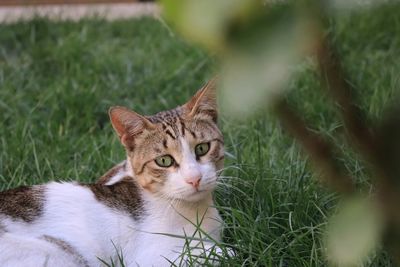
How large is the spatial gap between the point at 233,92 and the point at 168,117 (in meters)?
2.17

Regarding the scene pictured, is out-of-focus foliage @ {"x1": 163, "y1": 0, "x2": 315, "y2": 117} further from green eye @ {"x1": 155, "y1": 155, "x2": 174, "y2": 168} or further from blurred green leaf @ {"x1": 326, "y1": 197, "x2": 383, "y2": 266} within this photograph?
green eye @ {"x1": 155, "y1": 155, "x2": 174, "y2": 168}

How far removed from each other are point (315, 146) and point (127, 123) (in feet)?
6.88

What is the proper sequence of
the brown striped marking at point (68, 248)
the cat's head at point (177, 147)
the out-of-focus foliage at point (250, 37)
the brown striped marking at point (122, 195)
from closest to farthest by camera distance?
1. the out-of-focus foliage at point (250, 37)
2. the brown striped marking at point (68, 248)
3. the cat's head at point (177, 147)
4. the brown striped marking at point (122, 195)

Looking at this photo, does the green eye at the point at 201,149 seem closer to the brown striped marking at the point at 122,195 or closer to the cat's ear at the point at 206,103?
the cat's ear at the point at 206,103

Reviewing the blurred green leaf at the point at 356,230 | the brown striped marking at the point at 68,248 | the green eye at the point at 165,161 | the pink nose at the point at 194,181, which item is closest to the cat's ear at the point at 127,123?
the green eye at the point at 165,161

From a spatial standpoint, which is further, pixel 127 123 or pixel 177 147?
pixel 127 123

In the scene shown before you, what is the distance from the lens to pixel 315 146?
0.70 m

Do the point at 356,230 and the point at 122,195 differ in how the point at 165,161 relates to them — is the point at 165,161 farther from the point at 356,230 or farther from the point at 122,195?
the point at 356,230

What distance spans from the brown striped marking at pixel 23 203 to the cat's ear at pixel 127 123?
0.36 meters

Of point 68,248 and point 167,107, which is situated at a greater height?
point 68,248

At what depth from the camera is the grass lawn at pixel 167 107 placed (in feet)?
8.54

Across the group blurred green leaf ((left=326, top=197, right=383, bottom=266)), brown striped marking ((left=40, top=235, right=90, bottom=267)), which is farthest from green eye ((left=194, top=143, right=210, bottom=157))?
blurred green leaf ((left=326, top=197, right=383, bottom=266))

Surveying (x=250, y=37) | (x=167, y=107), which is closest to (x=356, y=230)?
(x=250, y=37)

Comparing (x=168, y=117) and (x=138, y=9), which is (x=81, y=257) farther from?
(x=138, y=9)
